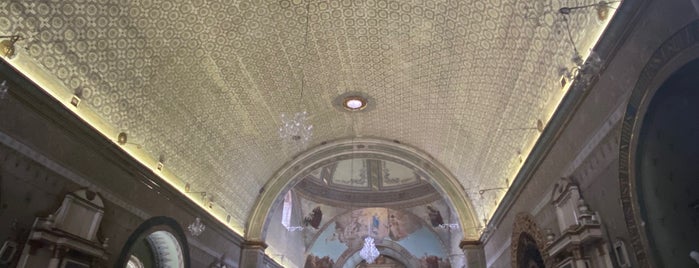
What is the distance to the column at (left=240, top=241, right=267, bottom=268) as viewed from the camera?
1275 centimetres

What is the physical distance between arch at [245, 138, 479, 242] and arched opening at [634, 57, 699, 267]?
28.6 feet

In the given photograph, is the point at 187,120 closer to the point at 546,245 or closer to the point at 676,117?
the point at 546,245

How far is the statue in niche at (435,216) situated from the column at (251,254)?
381 inches

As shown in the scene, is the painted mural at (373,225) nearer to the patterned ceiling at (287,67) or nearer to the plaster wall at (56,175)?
the patterned ceiling at (287,67)

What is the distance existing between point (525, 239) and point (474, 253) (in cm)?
439

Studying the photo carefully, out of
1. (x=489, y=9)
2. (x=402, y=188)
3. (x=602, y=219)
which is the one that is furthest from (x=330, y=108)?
(x=402, y=188)

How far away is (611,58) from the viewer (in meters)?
4.62

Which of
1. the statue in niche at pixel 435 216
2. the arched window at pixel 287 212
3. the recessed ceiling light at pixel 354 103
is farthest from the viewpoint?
the statue in niche at pixel 435 216

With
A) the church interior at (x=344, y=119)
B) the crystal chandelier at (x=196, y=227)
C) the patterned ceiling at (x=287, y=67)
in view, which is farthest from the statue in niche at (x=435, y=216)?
the crystal chandelier at (x=196, y=227)

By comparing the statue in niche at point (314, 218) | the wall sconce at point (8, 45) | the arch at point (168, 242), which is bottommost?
the arch at point (168, 242)

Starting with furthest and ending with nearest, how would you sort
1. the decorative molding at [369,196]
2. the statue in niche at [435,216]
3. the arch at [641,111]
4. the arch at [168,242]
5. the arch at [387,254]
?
the arch at [387,254] → the statue in niche at [435,216] → the decorative molding at [369,196] → the arch at [168,242] → the arch at [641,111]

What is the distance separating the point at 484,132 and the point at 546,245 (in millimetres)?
3323

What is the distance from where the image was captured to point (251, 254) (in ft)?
42.2

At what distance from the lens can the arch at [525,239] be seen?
702 centimetres
